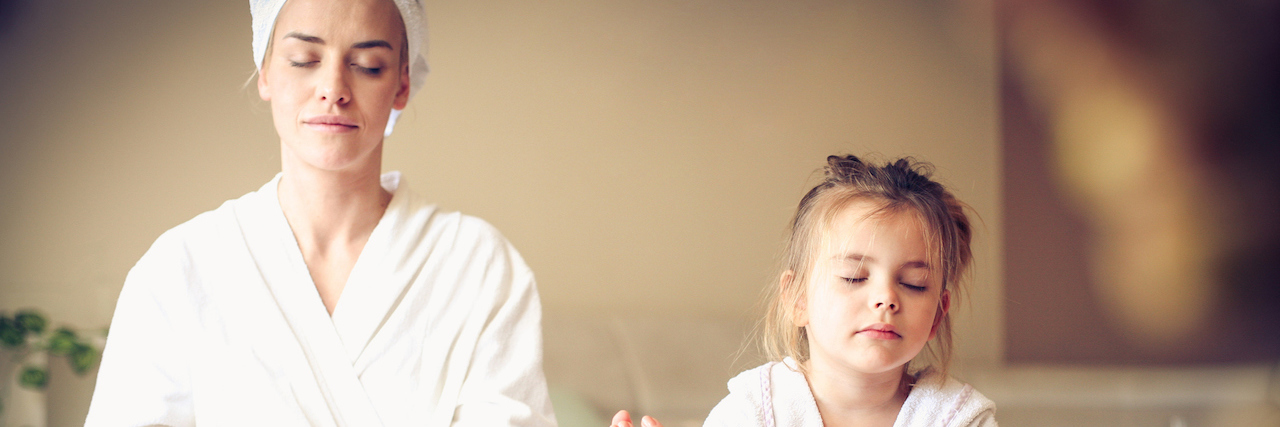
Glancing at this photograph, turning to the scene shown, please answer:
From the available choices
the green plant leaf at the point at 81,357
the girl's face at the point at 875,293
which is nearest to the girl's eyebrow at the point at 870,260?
the girl's face at the point at 875,293

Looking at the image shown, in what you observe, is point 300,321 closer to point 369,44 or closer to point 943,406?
point 369,44

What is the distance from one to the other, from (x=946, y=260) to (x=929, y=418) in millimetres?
176

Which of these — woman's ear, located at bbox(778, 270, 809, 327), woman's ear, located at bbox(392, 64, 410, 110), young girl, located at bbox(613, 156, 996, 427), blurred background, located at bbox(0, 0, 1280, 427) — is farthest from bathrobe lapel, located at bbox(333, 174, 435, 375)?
blurred background, located at bbox(0, 0, 1280, 427)

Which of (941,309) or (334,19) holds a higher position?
(334,19)

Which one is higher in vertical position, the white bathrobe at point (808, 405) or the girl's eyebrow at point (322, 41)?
the girl's eyebrow at point (322, 41)

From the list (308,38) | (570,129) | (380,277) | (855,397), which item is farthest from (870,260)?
(570,129)

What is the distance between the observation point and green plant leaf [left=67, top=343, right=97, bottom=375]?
6.34 feet

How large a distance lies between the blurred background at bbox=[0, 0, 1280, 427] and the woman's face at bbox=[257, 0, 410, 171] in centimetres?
107

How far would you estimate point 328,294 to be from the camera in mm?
1141

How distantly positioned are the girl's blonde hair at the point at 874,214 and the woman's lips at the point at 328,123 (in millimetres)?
539

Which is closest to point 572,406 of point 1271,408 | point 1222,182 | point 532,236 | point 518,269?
point 532,236

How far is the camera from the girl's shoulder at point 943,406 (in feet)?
3.35

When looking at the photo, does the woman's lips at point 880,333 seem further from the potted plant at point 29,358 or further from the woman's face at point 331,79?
the potted plant at point 29,358

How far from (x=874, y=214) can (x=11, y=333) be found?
5.96 ft
